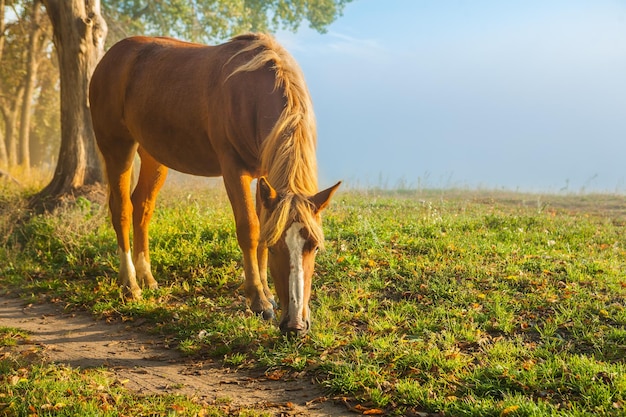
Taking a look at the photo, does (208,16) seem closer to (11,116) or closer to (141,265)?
(11,116)

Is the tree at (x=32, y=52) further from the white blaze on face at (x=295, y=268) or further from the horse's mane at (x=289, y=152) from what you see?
the white blaze on face at (x=295, y=268)

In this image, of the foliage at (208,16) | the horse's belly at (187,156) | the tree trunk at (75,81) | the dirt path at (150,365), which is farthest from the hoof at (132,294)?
the foliage at (208,16)

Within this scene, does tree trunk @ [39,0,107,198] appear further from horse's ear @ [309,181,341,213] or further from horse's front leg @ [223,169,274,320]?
horse's ear @ [309,181,341,213]

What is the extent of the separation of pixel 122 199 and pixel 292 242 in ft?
12.2

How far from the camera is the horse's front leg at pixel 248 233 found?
5.88 meters

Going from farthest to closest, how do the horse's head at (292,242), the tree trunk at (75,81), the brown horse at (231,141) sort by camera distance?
the tree trunk at (75,81)
the brown horse at (231,141)
the horse's head at (292,242)

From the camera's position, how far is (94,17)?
1153 cm

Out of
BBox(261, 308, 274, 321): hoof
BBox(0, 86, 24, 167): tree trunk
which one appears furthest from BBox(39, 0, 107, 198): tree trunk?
BBox(0, 86, 24, 167): tree trunk

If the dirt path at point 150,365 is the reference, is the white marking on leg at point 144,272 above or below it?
above

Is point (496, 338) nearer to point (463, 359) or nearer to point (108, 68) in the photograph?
point (463, 359)

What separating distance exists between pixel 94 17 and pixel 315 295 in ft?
25.8

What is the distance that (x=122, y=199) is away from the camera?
759cm

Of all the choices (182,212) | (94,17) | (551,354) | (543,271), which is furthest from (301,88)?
(94,17)

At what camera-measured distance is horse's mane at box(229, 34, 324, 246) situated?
465cm
